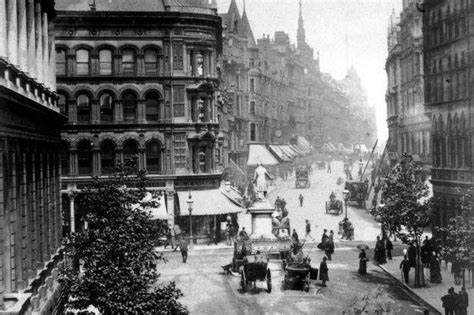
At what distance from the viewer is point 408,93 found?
6931cm

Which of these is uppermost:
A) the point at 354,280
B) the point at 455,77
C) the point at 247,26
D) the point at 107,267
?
the point at 247,26

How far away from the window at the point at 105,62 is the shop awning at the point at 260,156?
40657 millimetres

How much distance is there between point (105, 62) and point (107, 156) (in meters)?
6.85

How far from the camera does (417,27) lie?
2525 inches

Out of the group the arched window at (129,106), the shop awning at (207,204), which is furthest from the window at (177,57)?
the shop awning at (207,204)

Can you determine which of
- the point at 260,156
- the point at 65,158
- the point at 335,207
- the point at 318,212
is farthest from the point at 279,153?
the point at 65,158

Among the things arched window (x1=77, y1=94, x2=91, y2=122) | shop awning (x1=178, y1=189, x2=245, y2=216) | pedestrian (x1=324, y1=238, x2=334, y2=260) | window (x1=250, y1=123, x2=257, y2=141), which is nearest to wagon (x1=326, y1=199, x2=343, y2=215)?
shop awning (x1=178, y1=189, x2=245, y2=216)

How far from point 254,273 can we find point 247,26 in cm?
6475

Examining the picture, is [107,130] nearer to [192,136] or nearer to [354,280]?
[192,136]

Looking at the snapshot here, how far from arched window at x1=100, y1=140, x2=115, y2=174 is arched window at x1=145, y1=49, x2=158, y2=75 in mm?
5993

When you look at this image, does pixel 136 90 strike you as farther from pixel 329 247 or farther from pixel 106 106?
pixel 329 247

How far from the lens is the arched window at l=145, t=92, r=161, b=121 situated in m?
46.6

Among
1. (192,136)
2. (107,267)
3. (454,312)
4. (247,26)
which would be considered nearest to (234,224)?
(192,136)

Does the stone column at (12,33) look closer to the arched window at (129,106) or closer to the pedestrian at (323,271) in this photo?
the pedestrian at (323,271)
